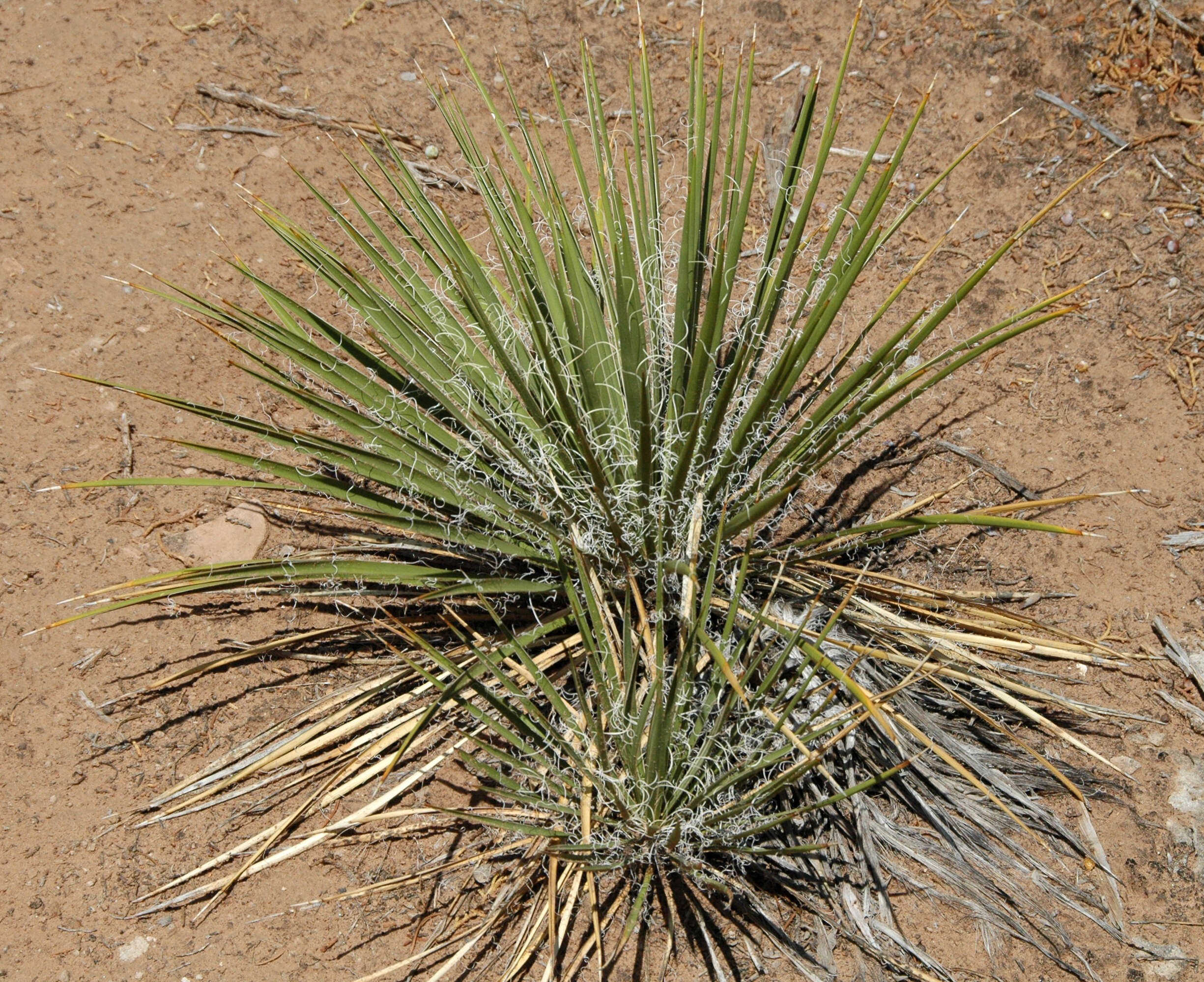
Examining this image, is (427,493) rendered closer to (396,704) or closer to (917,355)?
(396,704)

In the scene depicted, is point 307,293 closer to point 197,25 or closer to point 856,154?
point 197,25

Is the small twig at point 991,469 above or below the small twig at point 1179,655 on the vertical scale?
above

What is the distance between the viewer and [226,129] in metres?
3.30

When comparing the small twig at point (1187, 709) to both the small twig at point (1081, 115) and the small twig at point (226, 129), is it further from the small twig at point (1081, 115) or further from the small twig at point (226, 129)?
the small twig at point (226, 129)

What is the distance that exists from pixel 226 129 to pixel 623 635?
258 cm

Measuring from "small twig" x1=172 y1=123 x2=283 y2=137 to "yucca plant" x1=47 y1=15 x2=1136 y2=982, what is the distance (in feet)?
4.26

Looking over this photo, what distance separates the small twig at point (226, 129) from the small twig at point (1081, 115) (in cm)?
283

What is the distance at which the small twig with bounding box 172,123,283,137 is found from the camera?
329cm

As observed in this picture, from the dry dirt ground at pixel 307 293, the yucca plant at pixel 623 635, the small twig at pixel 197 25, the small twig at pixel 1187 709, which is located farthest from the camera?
the small twig at pixel 197 25

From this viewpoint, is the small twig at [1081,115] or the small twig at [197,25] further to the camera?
the small twig at [197,25]

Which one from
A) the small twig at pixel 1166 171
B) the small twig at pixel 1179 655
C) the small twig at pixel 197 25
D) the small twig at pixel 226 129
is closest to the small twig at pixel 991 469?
the small twig at pixel 1179 655

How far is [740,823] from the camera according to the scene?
80.8 inches

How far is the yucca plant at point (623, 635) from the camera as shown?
6.50 ft

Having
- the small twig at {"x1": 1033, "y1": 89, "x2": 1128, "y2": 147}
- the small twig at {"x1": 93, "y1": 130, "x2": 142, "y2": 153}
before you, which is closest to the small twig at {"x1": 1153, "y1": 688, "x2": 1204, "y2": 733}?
the small twig at {"x1": 1033, "y1": 89, "x2": 1128, "y2": 147}
